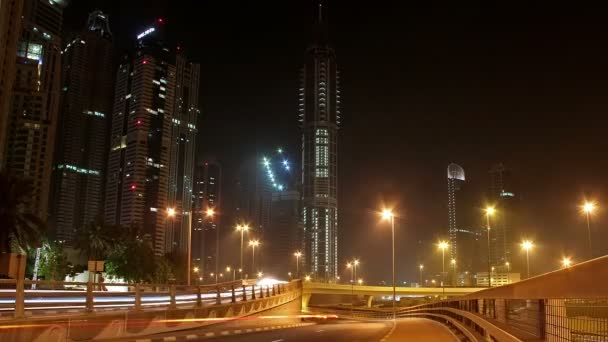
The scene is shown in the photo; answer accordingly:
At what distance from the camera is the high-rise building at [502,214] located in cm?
15112

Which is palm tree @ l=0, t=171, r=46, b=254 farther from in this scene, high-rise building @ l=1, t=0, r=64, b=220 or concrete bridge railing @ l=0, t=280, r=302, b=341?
high-rise building @ l=1, t=0, r=64, b=220

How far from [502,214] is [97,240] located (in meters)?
97.9

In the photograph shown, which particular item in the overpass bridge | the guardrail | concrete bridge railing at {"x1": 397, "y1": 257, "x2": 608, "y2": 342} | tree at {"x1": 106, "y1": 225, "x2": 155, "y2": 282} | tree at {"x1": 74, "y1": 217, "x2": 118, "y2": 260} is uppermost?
tree at {"x1": 74, "y1": 217, "x2": 118, "y2": 260}

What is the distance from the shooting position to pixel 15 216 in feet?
203

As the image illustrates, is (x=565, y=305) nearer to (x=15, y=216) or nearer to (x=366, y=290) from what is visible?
(x=15, y=216)

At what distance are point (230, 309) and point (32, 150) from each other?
166280 mm

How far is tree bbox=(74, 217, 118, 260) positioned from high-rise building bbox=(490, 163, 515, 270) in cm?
8862

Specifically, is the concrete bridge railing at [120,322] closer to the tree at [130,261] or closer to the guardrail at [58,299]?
the guardrail at [58,299]

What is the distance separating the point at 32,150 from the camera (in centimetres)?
18075

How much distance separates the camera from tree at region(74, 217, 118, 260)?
335 ft

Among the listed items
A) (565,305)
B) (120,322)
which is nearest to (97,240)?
(120,322)

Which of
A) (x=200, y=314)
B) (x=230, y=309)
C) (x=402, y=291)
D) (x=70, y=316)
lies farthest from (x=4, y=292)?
(x=402, y=291)

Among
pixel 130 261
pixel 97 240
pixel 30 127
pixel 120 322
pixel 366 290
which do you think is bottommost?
pixel 366 290

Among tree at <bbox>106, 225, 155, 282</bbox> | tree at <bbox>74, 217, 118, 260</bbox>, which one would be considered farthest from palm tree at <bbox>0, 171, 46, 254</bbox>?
tree at <bbox>74, 217, 118, 260</bbox>
